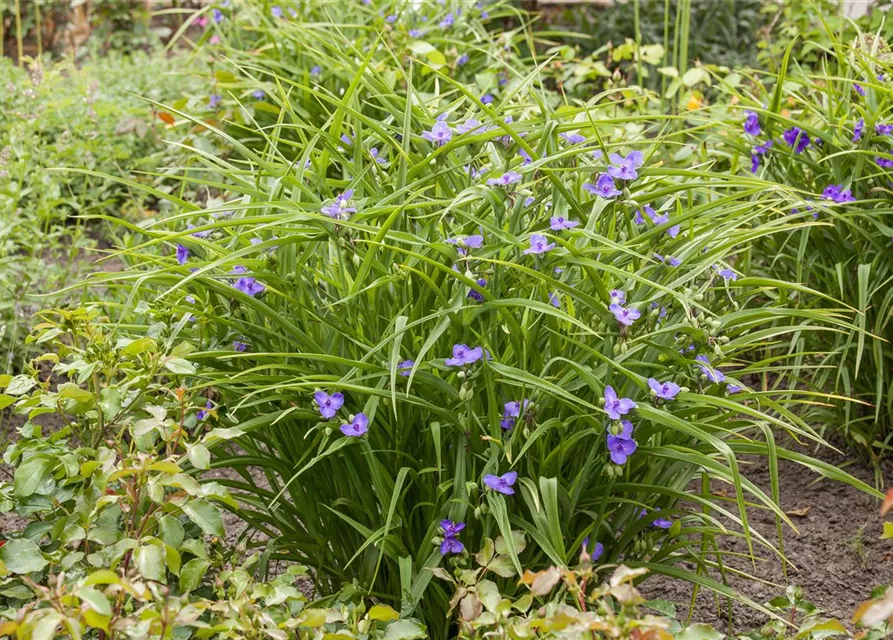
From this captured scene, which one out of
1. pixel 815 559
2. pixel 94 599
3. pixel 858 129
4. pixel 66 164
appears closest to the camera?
pixel 94 599

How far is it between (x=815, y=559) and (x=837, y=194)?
87cm

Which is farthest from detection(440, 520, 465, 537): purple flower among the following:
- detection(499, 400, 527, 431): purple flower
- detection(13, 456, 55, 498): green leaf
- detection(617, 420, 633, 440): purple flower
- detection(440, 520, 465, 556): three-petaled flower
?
detection(13, 456, 55, 498): green leaf

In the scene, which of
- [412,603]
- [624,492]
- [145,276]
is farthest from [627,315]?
[145,276]

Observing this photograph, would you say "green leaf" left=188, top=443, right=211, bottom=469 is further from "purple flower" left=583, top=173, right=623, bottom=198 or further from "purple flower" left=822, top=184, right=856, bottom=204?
"purple flower" left=822, top=184, right=856, bottom=204

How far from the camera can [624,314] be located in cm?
163

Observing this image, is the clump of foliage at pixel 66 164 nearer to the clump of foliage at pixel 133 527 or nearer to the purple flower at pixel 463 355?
the clump of foliage at pixel 133 527

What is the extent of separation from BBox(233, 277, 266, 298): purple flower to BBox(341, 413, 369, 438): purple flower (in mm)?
323

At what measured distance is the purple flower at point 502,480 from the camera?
1.65 metres

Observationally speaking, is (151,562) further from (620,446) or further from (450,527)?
(620,446)

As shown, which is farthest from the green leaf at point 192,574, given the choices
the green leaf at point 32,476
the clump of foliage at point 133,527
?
the green leaf at point 32,476

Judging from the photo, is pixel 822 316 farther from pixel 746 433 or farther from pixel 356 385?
pixel 746 433

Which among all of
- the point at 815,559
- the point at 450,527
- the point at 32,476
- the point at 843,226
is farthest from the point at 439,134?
the point at 815,559

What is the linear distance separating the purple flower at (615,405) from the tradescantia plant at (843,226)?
97cm

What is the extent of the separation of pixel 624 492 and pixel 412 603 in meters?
0.44
